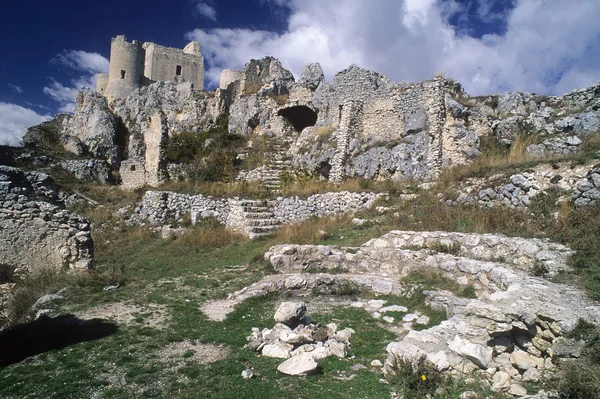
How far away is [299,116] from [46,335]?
2086 cm

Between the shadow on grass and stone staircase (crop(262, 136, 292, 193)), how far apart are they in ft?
39.6

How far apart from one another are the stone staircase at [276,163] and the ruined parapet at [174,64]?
47.6 ft

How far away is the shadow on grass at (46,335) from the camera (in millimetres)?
5299

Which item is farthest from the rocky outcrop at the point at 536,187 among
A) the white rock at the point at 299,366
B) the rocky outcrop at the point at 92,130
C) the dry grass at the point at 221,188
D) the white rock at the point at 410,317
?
the rocky outcrop at the point at 92,130

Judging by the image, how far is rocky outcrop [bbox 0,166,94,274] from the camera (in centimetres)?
884

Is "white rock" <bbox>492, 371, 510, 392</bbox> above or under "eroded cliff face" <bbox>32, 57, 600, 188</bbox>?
under

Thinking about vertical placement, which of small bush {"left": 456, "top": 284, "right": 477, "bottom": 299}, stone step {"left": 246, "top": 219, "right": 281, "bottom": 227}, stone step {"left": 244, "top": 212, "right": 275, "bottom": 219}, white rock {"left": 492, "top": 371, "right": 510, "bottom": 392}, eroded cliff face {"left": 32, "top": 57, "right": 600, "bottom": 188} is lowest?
white rock {"left": 492, "top": 371, "right": 510, "bottom": 392}

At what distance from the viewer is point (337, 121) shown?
20062 mm

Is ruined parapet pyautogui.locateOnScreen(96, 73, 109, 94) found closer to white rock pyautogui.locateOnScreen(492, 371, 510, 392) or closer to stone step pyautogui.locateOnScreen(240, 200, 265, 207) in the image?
stone step pyautogui.locateOnScreen(240, 200, 265, 207)

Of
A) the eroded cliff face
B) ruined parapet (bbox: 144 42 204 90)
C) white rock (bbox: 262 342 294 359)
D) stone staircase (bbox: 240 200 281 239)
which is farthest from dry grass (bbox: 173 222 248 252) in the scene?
ruined parapet (bbox: 144 42 204 90)

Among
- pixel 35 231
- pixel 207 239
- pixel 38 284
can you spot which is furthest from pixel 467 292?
pixel 35 231

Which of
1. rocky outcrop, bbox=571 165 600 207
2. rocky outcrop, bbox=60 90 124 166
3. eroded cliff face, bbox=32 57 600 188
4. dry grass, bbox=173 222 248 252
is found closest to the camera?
rocky outcrop, bbox=571 165 600 207

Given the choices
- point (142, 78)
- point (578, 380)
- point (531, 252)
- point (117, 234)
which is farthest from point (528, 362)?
point (142, 78)

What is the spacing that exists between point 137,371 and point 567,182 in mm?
10251
